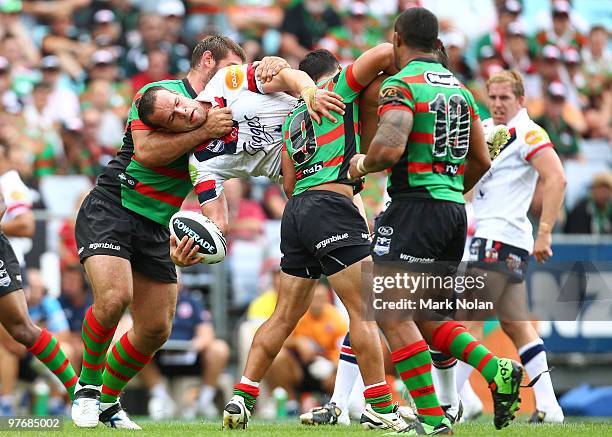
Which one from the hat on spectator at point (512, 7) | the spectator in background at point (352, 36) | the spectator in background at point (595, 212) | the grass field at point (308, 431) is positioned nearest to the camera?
the grass field at point (308, 431)

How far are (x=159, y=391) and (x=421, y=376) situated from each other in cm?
692

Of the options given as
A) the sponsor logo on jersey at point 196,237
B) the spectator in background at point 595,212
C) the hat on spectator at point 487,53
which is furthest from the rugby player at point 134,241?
the hat on spectator at point 487,53

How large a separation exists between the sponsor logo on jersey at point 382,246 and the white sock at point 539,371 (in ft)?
10.3

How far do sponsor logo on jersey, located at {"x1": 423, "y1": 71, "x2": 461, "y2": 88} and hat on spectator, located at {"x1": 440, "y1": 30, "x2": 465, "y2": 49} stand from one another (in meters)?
10.8

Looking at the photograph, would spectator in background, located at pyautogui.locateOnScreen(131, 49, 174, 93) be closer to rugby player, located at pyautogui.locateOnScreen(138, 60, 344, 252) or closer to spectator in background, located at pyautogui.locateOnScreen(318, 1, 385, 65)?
spectator in background, located at pyautogui.locateOnScreen(318, 1, 385, 65)

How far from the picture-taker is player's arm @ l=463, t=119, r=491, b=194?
7453 mm

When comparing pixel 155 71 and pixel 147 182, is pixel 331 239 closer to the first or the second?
pixel 147 182

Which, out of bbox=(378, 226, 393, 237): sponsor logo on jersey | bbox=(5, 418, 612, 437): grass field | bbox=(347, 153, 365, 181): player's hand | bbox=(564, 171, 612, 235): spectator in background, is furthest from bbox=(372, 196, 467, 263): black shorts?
bbox=(564, 171, 612, 235): spectator in background

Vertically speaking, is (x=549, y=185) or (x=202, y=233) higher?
(x=549, y=185)

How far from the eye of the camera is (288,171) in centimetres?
834

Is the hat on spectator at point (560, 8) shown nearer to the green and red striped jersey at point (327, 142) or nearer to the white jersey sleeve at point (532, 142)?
the white jersey sleeve at point (532, 142)

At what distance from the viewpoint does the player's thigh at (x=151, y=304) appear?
8781 millimetres

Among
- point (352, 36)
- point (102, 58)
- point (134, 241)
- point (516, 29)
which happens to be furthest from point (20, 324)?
point (516, 29)

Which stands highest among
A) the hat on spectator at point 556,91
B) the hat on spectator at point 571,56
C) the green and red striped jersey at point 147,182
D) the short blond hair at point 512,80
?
the hat on spectator at point 571,56
